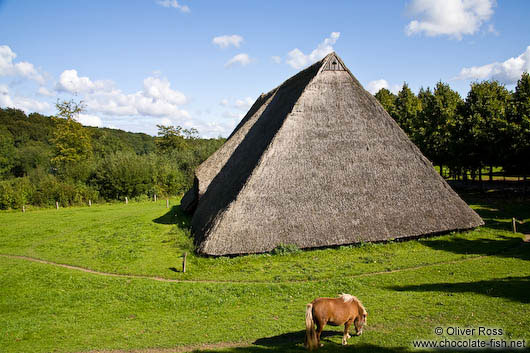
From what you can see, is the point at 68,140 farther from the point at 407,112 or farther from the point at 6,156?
the point at 407,112

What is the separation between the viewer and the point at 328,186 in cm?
1697

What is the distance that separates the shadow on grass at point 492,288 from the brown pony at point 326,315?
15.6 ft

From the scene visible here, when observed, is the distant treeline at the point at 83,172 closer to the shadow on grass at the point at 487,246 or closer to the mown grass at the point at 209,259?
the mown grass at the point at 209,259

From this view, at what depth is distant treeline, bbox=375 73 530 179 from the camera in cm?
2703

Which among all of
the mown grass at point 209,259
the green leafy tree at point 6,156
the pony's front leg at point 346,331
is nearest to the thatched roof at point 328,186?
the mown grass at point 209,259

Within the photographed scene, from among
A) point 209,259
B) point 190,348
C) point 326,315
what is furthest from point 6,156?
point 326,315

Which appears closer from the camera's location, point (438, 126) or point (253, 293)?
point (253, 293)

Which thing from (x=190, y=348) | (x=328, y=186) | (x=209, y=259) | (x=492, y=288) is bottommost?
(x=190, y=348)

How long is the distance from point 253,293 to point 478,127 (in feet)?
96.0

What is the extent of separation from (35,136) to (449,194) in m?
92.5

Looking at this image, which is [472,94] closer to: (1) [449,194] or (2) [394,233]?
(1) [449,194]

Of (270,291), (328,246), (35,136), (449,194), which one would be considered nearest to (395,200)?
(449,194)

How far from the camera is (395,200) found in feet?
55.8

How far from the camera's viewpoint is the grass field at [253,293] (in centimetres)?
855
